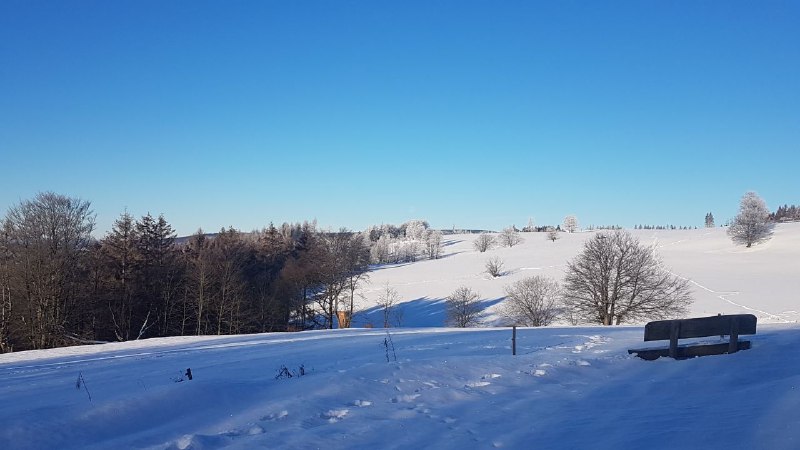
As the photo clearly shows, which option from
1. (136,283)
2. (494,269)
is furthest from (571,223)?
(136,283)

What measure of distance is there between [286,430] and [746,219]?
307 ft

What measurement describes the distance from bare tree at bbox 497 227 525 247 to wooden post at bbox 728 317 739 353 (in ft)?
404

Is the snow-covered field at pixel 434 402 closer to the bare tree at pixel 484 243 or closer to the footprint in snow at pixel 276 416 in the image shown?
the footprint in snow at pixel 276 416

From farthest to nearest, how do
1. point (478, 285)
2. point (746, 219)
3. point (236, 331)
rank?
point (746, 219) < point (478, 285) < point (236, 331)

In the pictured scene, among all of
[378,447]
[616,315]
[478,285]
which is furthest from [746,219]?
[378,447]

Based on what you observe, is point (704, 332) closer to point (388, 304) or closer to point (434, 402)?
point (434, 402)

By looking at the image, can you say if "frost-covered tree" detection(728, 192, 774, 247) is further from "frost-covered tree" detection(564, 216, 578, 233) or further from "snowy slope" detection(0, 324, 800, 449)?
"frost-covered tree" detection(564, 216, 578, 233)

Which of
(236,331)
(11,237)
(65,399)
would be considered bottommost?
(236,331)

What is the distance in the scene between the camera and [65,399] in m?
9.18

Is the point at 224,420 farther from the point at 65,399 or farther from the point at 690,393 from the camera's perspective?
the point at 690,393

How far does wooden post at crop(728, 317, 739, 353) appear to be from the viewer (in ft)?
32.2

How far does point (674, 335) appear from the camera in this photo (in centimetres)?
991

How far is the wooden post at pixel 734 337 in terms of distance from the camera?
32.2ft

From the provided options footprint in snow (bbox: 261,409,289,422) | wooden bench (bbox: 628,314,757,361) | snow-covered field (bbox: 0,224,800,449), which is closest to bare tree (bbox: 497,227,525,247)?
snow-covered field (bbox: 0,224,800,449)
